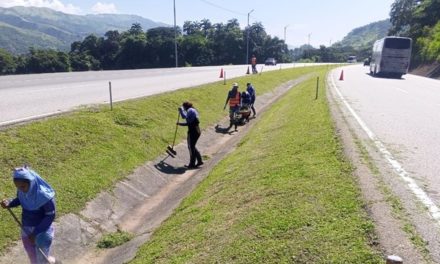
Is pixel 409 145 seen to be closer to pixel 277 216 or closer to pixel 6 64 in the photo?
pixel 277 216

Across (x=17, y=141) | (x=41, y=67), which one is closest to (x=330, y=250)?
(x=17, y=141)

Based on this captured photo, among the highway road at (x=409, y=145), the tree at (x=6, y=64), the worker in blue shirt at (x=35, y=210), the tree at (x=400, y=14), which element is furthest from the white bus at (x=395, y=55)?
the tree at (x=400, y=14)

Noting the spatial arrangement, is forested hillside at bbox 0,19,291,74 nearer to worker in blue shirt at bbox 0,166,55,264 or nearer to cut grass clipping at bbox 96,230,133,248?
cut grass clipping at bbox 96,230,133,248

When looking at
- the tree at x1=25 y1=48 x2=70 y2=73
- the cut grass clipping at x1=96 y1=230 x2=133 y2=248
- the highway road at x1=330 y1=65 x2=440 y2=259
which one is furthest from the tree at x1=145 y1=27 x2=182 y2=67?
the cut grass clipping at x1=96 y1=230 x2=133 y2=248

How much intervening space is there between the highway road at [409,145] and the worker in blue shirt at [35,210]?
199 inches

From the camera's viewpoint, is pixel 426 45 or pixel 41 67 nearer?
pixel 426 45

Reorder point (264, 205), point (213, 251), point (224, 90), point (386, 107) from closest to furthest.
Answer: point (213, 251), point (264, 205), point (386, 107), point (224, 90)

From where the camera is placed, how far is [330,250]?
15.4 ft

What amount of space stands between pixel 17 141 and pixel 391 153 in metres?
8.74

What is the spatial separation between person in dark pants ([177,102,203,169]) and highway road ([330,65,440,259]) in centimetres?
486

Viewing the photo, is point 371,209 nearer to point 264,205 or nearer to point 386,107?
point 264,205

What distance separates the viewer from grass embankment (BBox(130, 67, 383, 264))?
4.89m

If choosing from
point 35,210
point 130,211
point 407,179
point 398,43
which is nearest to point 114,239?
point 130,211

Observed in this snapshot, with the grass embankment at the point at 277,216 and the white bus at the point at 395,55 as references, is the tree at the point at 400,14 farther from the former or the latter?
the grass embankment at the point at 277,216
